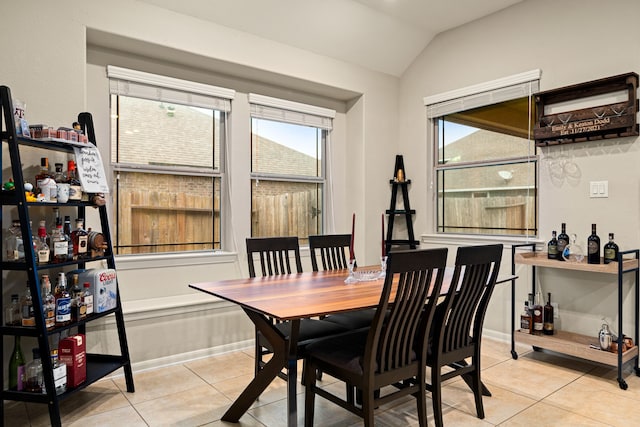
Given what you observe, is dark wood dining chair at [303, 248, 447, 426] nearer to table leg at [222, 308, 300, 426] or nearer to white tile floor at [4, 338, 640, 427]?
table leg at [222, 308, 300, 426]

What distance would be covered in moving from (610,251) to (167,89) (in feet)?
11.3

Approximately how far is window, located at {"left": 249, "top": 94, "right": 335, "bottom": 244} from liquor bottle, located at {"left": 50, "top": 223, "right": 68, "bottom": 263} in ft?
5.76

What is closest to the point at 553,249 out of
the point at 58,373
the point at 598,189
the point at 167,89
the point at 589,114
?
the point at 598,189

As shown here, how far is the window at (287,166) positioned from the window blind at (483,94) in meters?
1.07

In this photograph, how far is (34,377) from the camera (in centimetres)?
227

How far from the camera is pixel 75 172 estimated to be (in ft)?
8.43

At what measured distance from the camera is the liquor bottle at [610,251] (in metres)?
2.90

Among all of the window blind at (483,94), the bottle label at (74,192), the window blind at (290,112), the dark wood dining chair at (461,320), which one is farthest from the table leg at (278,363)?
the window blind at (483,94)

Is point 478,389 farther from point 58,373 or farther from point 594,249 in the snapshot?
point 58,373

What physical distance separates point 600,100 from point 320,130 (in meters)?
2.46

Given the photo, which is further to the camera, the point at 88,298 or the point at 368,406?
the point at 88,298

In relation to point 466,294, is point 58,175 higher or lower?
higher

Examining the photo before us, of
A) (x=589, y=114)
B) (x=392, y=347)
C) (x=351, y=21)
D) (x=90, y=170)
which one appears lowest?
(x=392, y=347)

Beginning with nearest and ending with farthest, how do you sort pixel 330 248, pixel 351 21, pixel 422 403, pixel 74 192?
pixel 422 403, pixel 74 192, pixel 330 248, pixel 351 21
